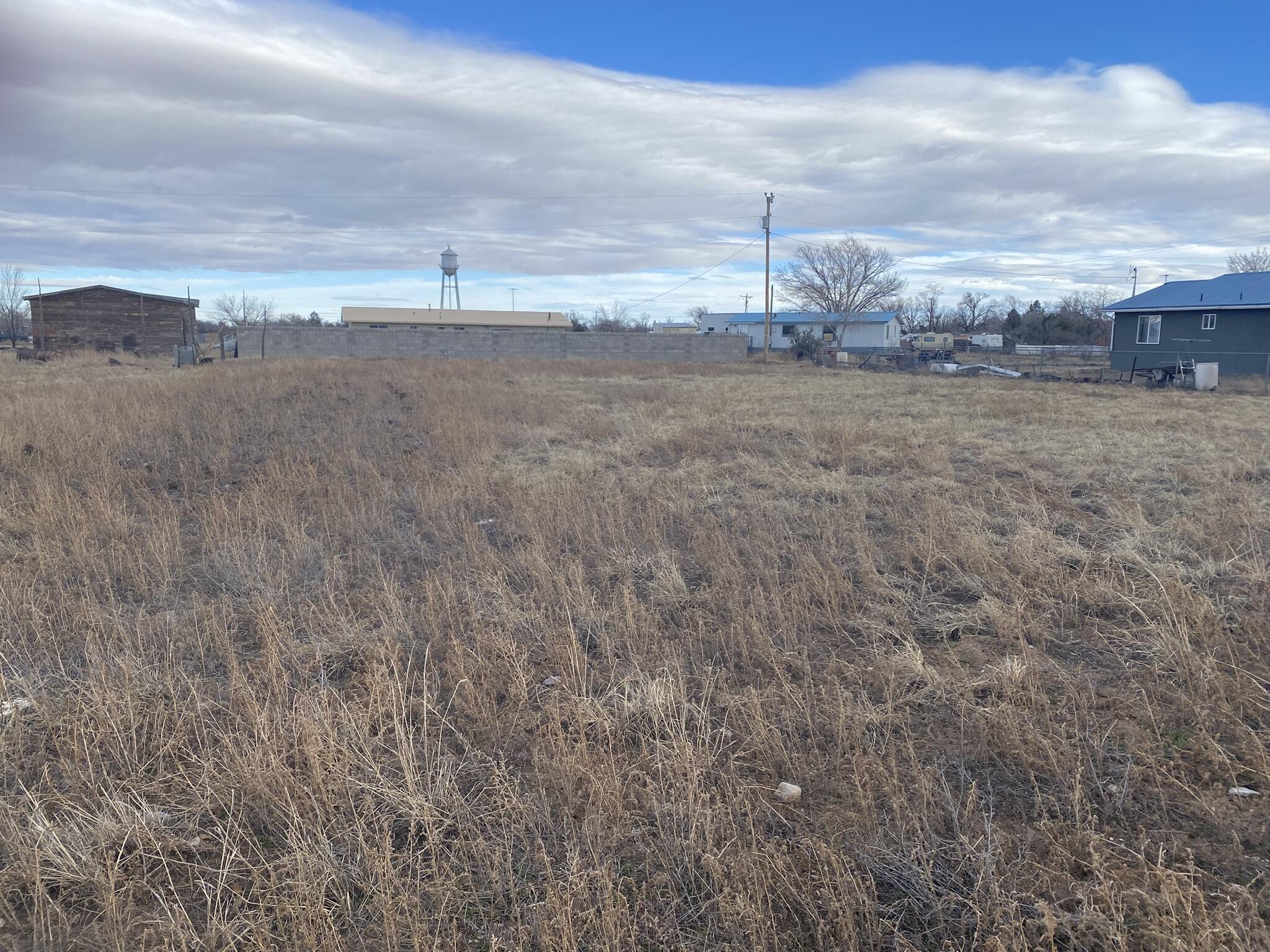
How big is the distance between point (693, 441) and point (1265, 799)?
919 cm

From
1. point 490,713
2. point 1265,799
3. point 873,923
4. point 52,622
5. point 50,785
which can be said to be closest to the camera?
point 873,923

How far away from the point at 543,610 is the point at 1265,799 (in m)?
3.69

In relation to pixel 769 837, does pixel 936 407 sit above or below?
above

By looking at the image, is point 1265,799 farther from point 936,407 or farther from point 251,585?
point 936,407

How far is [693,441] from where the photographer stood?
12.0 m

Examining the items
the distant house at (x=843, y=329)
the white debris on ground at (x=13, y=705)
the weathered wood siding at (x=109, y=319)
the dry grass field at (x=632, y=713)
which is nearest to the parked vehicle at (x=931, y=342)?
the distant house at (x=843, y=329)

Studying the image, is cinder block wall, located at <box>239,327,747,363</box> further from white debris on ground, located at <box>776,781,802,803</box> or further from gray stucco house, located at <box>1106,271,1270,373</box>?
white debris on ground, located at <box>776,781,802,803</box>

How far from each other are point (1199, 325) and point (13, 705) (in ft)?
121

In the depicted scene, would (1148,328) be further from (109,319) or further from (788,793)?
(109,319)

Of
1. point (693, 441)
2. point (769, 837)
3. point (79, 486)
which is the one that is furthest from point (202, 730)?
point (693, 441)

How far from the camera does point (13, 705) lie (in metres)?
3.93

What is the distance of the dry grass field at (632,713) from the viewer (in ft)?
8.55

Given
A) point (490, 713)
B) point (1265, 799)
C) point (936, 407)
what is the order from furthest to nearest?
point (936, 407)
point (490, 713)
point (1265, 799)

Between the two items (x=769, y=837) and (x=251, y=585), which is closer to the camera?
(x=769, y=837)
